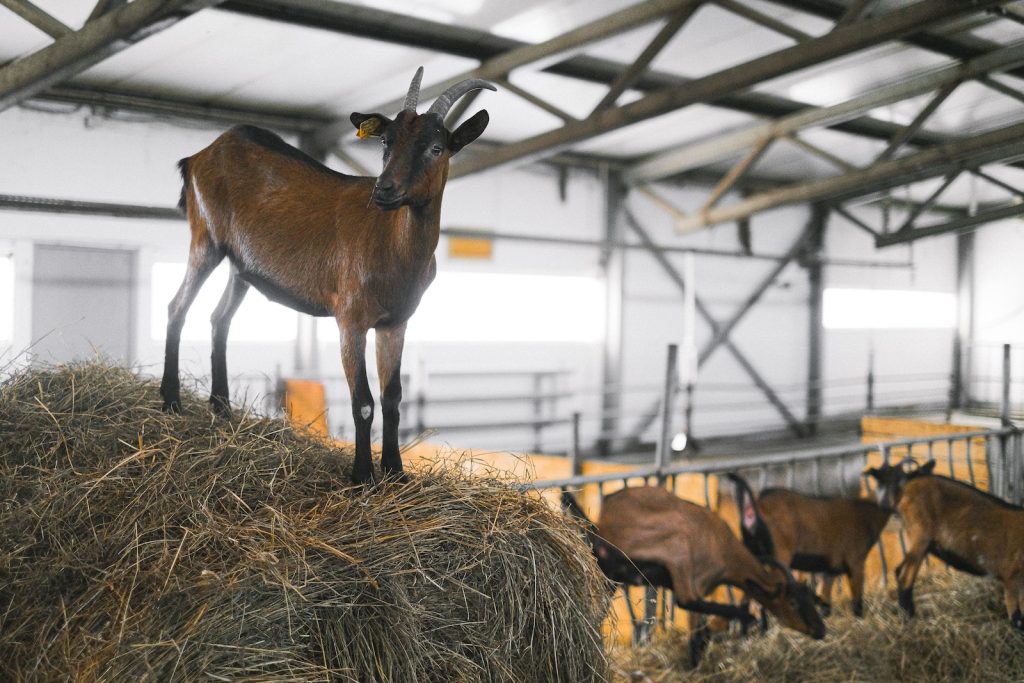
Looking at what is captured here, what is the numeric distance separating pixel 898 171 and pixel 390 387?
327 inches

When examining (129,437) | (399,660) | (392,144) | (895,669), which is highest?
(392,144)

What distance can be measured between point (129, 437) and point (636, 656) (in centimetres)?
222

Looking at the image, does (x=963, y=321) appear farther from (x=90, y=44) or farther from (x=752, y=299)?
(x=90, y=44)

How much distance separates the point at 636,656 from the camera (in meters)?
3.42

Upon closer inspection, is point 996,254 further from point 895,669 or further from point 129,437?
point 129,437

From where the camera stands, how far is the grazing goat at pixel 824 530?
3.72 m

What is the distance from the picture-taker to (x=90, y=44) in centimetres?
367

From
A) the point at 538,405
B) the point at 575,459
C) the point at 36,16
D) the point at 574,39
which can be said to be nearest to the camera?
the point at 36,16

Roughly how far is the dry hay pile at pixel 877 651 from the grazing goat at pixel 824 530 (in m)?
0.19

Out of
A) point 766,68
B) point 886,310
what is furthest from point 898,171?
point 886,310

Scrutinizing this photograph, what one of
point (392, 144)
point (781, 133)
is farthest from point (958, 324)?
point (392, 144)

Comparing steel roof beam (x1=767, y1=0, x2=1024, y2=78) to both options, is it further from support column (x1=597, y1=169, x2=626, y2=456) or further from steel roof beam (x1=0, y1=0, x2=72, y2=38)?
steel roof beam (x1=0, y1=0, x2=72, y2=38)

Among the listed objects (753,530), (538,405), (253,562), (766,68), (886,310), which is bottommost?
(538,405)

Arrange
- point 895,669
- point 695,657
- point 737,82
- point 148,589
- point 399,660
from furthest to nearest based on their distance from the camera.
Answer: point 737,82 < point 895,669 < point 695,657 < point 399,660 < point 148,589
